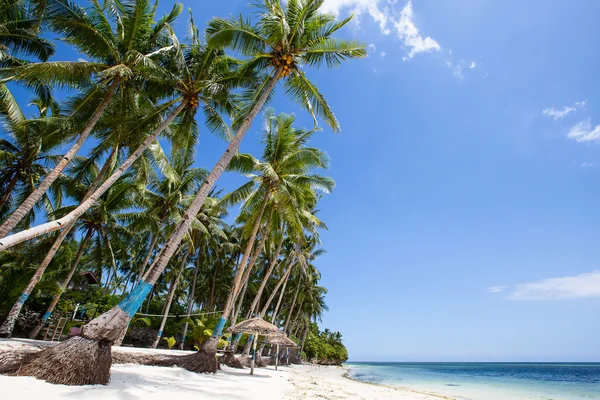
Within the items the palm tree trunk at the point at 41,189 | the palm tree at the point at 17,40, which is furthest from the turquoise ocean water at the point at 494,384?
the palm tree at the point at 17,40

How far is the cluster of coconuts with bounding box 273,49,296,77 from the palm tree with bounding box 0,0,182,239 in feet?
→ 10.5

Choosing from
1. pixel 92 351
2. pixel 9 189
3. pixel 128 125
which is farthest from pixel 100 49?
pixel 92 351

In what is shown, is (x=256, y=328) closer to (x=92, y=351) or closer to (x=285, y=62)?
(x=92, y=351)

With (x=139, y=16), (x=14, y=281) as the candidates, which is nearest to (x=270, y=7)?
(x=139, y=16)

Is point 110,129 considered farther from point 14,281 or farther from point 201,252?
point 201,252

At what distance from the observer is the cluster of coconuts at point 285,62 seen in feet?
30.8

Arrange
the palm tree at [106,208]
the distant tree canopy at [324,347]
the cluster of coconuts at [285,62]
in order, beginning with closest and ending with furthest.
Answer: the cluster of coconuts at [285,62] < the palm tree at [106,208] < the distant tree canopy at [324,347]

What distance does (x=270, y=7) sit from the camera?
30.6 ft

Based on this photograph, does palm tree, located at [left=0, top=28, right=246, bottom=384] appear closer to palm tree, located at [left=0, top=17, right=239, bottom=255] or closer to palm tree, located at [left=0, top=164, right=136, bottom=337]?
palm tree, located at [left=0, top=17, right=239, bottom=255]

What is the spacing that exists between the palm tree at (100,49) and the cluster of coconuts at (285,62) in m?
3.20

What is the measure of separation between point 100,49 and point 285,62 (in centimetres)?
557

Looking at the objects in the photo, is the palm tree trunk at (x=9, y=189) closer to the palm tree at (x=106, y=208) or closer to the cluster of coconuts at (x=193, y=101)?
the palm tree at (x=106, y=208)

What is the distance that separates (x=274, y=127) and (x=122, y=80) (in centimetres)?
665

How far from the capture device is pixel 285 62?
945 centimetres
